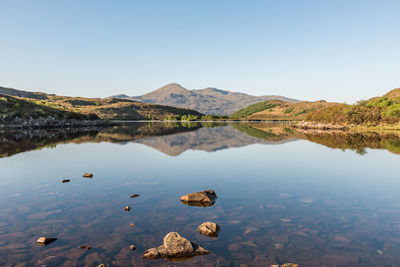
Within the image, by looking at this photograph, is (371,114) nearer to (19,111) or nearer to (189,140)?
(189,140)

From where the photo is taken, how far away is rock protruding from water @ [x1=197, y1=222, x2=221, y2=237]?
12125 millimetres

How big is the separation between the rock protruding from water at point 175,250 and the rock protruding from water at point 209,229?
1.37 meters

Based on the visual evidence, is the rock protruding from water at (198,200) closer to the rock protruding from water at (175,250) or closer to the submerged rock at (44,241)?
the rock protruding from water at (175,250)

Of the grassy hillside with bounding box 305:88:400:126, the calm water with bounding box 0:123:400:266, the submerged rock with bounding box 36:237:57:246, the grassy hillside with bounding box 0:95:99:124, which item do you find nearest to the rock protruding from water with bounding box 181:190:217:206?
the calm water with bounding box 0:123:400:266

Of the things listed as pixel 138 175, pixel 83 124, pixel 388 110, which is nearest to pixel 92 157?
pixel 138 175

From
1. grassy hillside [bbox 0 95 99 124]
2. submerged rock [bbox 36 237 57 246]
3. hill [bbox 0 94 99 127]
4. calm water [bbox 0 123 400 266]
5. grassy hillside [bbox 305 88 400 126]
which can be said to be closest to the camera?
calm water [bbox 0 123 400 266]

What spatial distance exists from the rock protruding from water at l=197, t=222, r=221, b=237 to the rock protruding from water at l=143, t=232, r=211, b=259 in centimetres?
137

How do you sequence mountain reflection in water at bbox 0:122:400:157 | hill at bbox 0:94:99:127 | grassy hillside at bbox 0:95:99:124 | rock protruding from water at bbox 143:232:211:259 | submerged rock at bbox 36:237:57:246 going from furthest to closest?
hill at bbox 0:94:99:127 < grassy hillside at bbox 0:95:99:124 < mountain reflection in water at bbox 0:122:400:157 < submerged rock at bbox 36:237:57:246 < rock protruding from water at bbox 143:232:211:259

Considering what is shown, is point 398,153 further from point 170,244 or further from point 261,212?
point 170,244

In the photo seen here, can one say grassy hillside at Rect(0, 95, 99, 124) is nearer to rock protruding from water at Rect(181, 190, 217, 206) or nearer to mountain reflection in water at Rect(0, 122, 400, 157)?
mountain reflection in water at Rect(0, 122, 400, 157)

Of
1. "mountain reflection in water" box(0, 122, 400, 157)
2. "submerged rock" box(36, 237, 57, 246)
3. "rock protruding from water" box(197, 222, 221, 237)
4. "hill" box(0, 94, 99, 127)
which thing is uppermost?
"hill" box(0, 94, 99, 127)

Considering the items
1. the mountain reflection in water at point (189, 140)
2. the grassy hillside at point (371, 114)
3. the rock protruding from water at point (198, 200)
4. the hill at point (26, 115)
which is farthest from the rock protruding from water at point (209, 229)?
the grassy hillside at point (371, 114)

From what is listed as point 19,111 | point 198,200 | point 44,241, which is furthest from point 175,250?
point 19,111

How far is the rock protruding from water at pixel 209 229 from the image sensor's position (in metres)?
12.1
